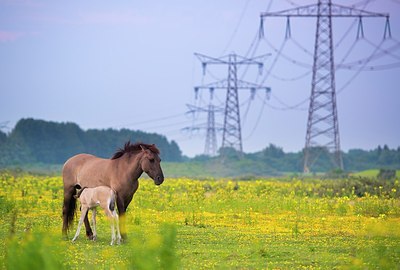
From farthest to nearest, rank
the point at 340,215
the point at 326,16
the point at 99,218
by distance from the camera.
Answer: the point at 326,16, the point at 340,215, the point at 99,218

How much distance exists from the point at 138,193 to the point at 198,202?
5802 millimetres

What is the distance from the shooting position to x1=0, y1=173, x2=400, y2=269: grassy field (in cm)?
1124

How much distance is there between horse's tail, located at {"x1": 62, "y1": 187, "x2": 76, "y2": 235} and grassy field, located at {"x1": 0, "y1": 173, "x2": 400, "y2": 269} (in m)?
0.51

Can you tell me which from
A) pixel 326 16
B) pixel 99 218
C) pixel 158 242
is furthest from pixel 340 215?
pixel 326 16

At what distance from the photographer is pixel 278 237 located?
2161 cm

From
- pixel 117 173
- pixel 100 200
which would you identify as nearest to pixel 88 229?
pixel 100 200

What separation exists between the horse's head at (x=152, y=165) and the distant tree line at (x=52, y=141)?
87.1m

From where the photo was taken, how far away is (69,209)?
22.0m

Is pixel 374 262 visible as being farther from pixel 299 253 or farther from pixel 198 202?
pixel 198 202

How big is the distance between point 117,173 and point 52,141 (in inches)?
4231

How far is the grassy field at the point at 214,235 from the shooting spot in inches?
443

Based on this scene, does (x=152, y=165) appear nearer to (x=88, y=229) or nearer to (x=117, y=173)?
(x=117, y=173)

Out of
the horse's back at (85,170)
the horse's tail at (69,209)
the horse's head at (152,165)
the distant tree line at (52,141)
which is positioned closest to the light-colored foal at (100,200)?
the horse's back at (85,170)

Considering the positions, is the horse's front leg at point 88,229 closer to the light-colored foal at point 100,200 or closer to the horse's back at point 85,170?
the light-colored foal at point 100,200
